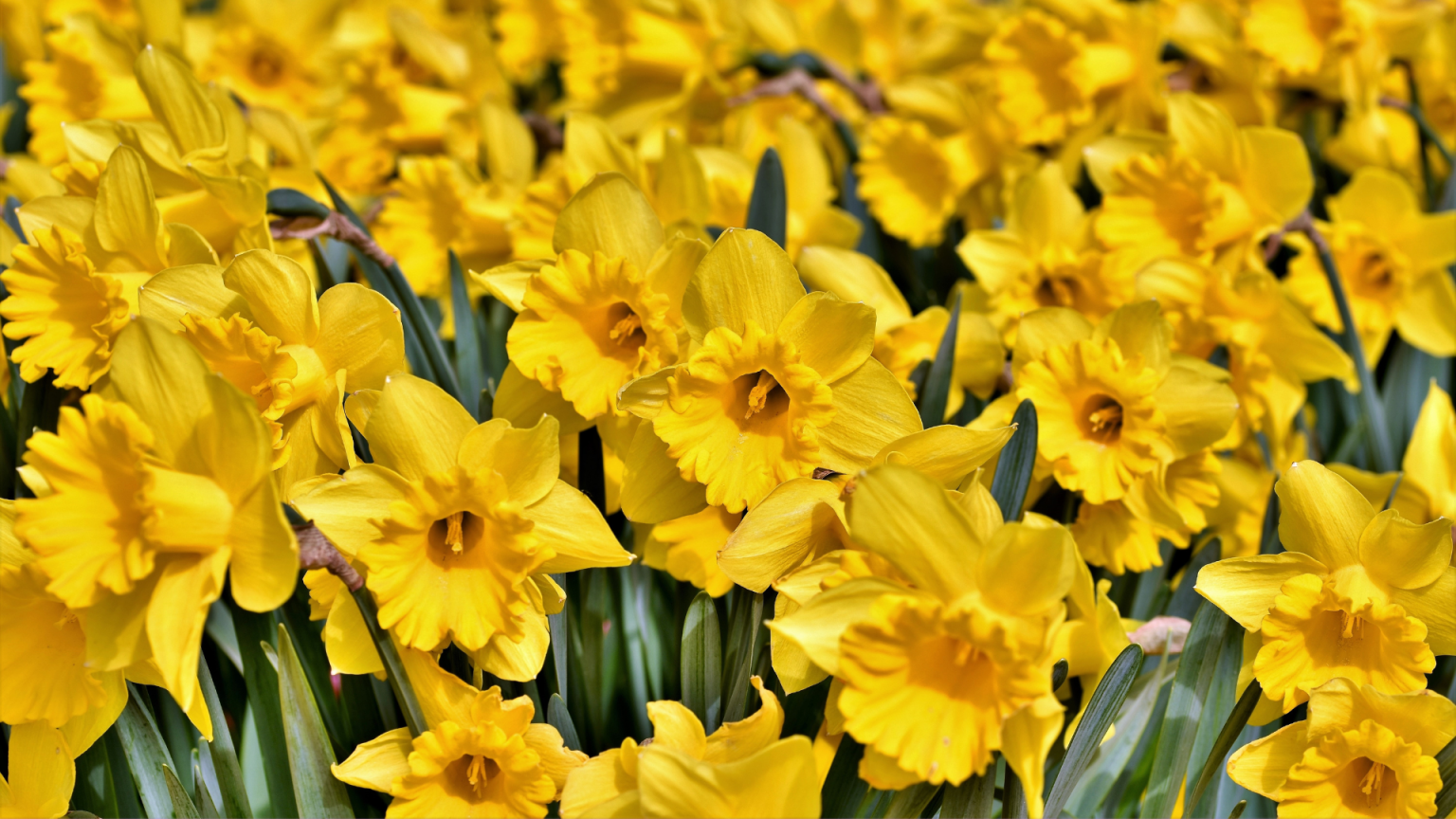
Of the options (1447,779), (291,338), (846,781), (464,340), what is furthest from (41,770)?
(1447,779)

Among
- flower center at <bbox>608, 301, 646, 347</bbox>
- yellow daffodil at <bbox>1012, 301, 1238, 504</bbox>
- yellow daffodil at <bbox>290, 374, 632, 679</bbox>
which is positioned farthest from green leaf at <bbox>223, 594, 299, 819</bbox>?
yellow daffodil at <bbox>1012, 301, 1238, 504</bbox>

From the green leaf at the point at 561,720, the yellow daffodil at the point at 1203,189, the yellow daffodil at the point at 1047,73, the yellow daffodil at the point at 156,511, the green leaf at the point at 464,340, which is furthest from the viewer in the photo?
the yellow daffodil at the point at 1047,73

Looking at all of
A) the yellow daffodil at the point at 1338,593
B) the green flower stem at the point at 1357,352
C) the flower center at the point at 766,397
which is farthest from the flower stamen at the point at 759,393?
the green flower stem at the point at 1357,352

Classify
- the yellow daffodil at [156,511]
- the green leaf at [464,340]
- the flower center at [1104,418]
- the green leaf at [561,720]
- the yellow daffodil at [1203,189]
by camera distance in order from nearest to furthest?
the yellow daffodil at [156,511] < the green leaf at [561,720] < the flower center at [1104,418] < the green leaf at [464,340] < the yellow daffodil at [1203,189]

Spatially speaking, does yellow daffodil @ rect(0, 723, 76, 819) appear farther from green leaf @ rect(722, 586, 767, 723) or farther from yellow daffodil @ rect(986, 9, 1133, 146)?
yellow daffodil @ rect(986, 9, 1133, 146)

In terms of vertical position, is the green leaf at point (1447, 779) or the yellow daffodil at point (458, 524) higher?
the yellow daffodil at point (458, 524)

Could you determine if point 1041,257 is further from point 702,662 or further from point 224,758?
point 224,758

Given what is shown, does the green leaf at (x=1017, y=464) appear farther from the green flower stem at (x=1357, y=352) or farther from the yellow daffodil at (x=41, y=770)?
the yellow daffodil at (x=41, y=770)
